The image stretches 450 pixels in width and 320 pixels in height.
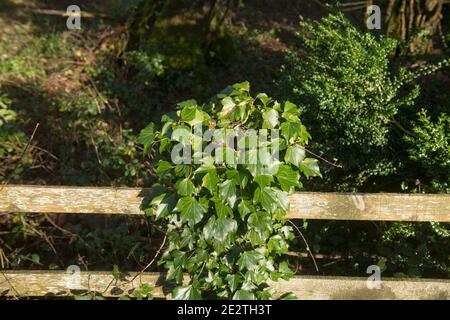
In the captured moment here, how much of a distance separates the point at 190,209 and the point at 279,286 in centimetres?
107

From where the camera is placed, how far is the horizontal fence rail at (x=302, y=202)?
2.88 meters

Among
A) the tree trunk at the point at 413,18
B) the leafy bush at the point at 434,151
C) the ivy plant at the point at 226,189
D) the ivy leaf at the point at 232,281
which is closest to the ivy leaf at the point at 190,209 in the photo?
the ivy plant at the point at 226,189

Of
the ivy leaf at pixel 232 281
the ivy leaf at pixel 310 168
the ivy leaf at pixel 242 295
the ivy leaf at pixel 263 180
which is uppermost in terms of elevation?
the ivy leaf at pixel 310 168

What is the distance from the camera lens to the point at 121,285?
10.6ft

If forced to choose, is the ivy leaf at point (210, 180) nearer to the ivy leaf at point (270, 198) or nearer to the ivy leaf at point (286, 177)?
the ivy leaf at point (270, 198)

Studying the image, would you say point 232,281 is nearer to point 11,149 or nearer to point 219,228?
point 219,228

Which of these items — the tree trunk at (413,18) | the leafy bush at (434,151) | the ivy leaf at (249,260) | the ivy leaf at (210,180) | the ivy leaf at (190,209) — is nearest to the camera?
the ivy leaf at (210,180)

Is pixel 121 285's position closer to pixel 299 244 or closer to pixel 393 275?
pixel 299 244

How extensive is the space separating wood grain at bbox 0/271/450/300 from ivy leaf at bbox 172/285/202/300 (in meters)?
0.30

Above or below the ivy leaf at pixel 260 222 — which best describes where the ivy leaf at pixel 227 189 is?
above

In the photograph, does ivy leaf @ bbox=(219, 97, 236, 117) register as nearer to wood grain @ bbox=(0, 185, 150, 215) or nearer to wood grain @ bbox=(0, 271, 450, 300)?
wood grain @ bbox=(0, 185, 150, 215)

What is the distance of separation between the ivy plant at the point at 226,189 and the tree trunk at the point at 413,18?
13.0ft

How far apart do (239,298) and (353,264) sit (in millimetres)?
1532

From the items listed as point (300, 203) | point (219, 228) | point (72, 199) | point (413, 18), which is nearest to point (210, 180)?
point (219, 228)
